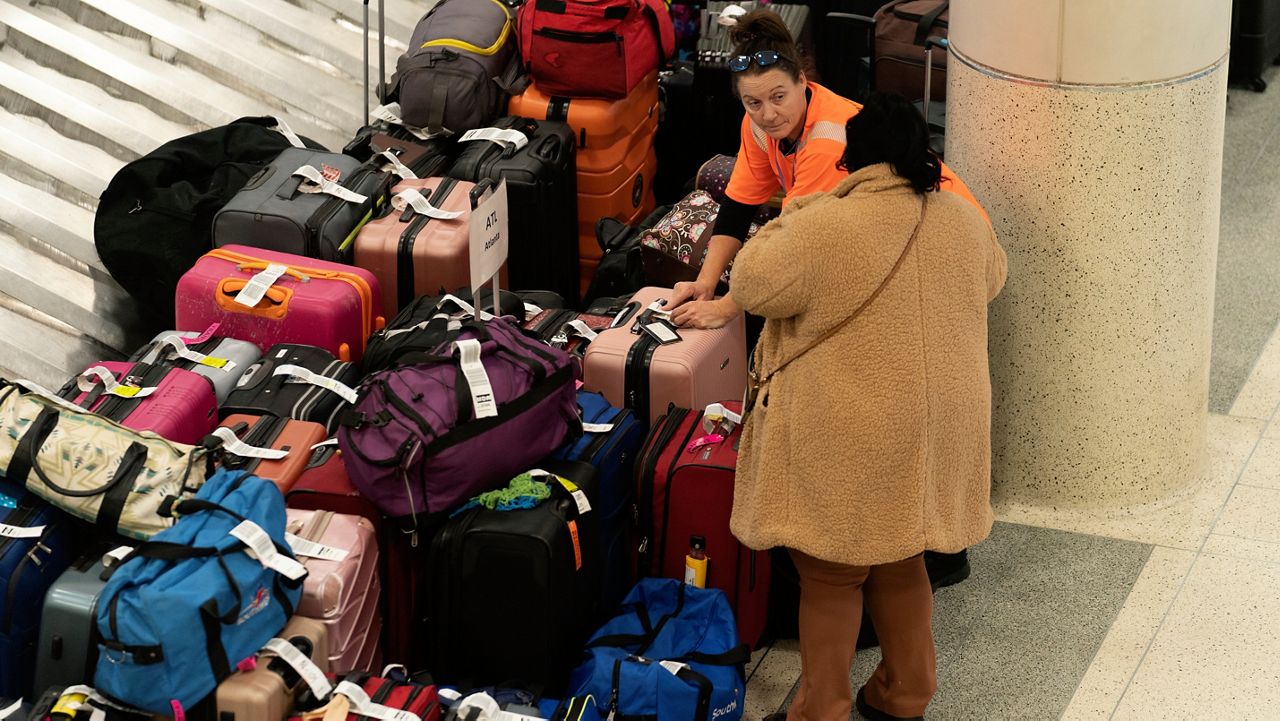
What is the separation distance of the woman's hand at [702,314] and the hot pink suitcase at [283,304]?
0.96 meters

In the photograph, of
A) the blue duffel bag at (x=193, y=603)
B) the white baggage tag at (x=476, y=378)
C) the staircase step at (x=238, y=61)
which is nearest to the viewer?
the blue duffel bag at (x=193, y=603)

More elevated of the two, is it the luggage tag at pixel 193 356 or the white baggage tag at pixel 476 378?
the white baggage tag at pixel 476 378

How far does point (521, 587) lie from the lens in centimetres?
366

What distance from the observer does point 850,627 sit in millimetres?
3588

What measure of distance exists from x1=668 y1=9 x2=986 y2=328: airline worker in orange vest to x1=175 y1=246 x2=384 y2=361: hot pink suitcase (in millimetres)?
974

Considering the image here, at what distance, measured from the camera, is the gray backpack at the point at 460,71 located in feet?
18.7

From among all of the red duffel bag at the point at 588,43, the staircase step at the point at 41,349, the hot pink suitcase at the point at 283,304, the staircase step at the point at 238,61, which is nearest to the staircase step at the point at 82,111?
the staircase step at the point at 238,61

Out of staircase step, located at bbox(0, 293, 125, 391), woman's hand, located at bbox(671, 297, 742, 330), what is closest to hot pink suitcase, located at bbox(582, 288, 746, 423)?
woman's hand, located at bbox(671, 297, 742, 330)

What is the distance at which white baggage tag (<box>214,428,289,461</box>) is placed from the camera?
390cm

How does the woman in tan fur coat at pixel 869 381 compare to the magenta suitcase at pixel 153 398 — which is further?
the magenta suitcase at pixel 153 398

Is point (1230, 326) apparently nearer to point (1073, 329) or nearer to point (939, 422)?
point (1073, 329)

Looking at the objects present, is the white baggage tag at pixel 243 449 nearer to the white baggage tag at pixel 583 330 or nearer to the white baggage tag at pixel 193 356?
the white baggage tag at pixel 193 356

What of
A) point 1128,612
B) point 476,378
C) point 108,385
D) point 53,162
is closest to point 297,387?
point 108,385

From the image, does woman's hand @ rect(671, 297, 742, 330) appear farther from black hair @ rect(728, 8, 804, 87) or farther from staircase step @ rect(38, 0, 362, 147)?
staircase step @ rect(38, 0, 362, 147)
